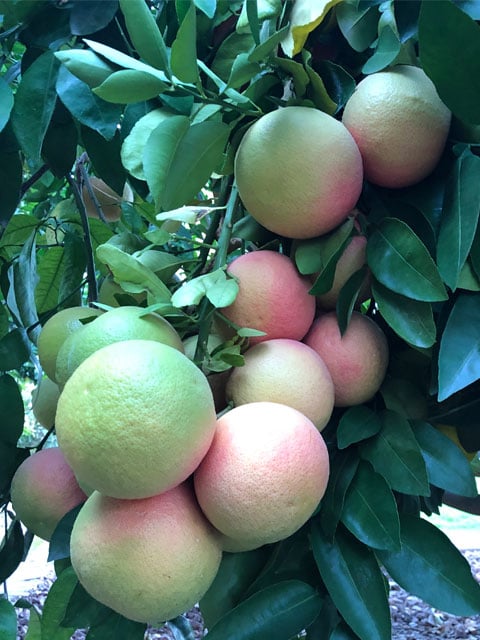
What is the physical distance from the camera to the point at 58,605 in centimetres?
72

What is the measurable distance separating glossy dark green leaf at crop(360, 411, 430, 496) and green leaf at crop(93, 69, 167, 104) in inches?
15.8

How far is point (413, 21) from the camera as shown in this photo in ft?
2.07

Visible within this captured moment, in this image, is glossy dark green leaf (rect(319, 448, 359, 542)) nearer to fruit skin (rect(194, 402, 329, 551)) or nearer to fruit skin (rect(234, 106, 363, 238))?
fruit skin (rect(194, 402, 329, 551))

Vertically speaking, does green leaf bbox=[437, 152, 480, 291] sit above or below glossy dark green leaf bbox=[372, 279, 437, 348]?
above

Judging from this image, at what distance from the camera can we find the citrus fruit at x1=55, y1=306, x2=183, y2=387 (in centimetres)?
56

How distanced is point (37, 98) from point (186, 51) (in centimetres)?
28

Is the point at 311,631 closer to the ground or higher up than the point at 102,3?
closer to the ground

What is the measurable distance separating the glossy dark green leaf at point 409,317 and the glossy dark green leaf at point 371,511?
Result: 144mm

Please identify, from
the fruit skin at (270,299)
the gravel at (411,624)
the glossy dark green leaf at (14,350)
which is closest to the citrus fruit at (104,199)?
the glossy dark green leaf at (14,350)

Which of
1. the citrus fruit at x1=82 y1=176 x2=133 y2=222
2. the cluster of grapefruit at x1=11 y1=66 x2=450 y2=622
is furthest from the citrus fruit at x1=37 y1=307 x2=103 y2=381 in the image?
the citrus fruit at x1=82 y1=176 x2=133 y2=222

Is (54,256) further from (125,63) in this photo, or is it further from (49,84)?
(125,63)

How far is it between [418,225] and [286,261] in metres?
0.14

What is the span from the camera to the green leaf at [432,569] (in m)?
0.59

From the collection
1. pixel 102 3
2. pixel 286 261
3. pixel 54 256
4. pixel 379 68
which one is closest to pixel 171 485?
pixel 286 261
